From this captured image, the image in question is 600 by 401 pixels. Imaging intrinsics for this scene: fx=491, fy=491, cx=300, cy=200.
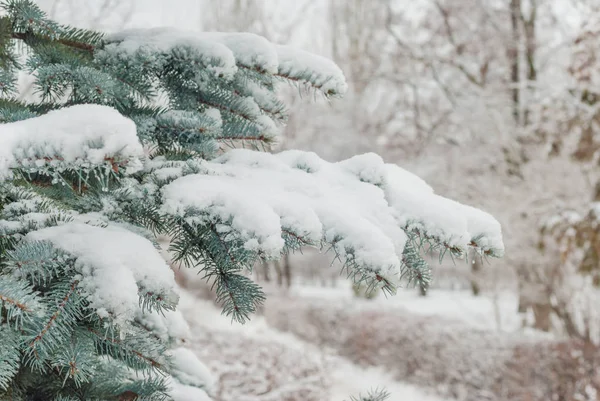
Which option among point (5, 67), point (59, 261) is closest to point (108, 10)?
point (5, 67)

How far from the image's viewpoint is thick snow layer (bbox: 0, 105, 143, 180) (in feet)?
2.34

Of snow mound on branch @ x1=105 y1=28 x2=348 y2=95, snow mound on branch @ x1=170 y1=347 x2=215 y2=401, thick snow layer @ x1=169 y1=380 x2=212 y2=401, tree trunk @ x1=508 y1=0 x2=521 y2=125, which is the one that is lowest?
thick snow layer @ x1=169 y1=380 x2=212 y2=401

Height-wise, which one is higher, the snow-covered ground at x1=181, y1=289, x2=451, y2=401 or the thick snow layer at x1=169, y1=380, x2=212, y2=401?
the snow-covered ground at x1=181, y1=289, x2=451, y2=401

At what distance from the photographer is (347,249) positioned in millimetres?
878

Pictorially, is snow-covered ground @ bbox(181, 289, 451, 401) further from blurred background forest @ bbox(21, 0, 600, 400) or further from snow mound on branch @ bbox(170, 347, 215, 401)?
snow mound on branch @ bbox(170, 347, 215, 401)

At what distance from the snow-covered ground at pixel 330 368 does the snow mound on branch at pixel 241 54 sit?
314 centimetres

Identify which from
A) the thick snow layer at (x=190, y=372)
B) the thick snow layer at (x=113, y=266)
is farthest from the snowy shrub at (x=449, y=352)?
the thick snow layer at (x=113, y=266)

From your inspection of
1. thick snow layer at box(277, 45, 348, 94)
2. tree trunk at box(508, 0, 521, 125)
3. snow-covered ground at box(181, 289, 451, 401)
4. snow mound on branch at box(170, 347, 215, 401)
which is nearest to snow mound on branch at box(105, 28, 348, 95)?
thick snow layer at box(277, 45, 348, 94)

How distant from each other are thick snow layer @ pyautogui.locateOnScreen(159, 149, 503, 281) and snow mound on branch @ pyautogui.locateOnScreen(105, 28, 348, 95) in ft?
0.63

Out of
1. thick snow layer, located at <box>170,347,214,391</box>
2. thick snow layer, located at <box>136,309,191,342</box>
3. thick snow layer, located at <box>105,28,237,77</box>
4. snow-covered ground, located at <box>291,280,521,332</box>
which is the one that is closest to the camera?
thick snow layer, located at <box>105,28,237,77</box>

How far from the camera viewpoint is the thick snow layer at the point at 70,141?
28.1 inches

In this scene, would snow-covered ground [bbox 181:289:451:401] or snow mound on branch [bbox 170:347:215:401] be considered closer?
snow mound on branch [bbox 170:347:215:401]

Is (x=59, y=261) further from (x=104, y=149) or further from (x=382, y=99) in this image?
(x=382, y=99)

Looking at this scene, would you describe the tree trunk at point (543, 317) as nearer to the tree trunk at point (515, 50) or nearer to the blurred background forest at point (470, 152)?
the blurred background forest at point (470, 152)
